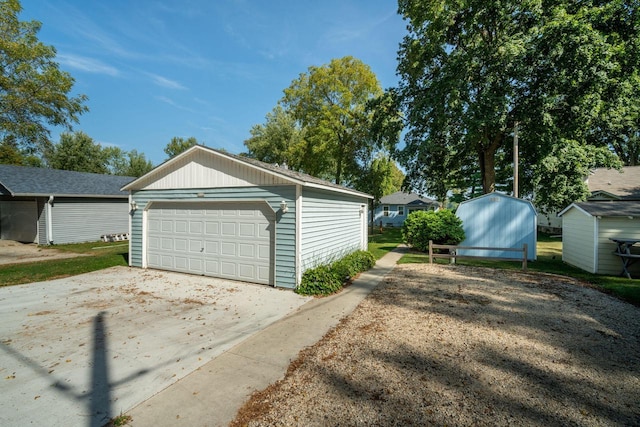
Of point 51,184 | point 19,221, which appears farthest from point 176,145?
point 51,184

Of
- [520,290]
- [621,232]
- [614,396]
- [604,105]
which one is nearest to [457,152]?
[604,105]

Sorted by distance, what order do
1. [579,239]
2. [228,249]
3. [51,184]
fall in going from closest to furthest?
[228,249] < [579,239] < [51,184]

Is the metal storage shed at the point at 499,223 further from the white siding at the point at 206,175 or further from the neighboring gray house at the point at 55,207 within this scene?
the neighboring gray house at the point at 55,207

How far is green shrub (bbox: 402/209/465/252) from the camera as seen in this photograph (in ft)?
42.3

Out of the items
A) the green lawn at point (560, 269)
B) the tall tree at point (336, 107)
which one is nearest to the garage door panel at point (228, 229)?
the green lawn at point (560, 269)

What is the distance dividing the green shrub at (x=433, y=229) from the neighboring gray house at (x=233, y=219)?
5415mm

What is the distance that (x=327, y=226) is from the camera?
9.14 m

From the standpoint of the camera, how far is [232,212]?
27.6ft

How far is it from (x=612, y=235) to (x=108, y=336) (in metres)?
14.0

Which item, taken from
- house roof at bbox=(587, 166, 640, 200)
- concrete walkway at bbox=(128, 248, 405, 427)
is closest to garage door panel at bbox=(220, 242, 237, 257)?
concrete walkway at bbox=(128, 248, 405, 427)

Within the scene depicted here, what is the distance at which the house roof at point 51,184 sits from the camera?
1497cm

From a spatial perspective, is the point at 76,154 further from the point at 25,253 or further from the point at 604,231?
the point at 604,231

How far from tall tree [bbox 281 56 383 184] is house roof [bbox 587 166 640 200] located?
703 inches

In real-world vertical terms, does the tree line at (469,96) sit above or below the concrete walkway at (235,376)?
above
